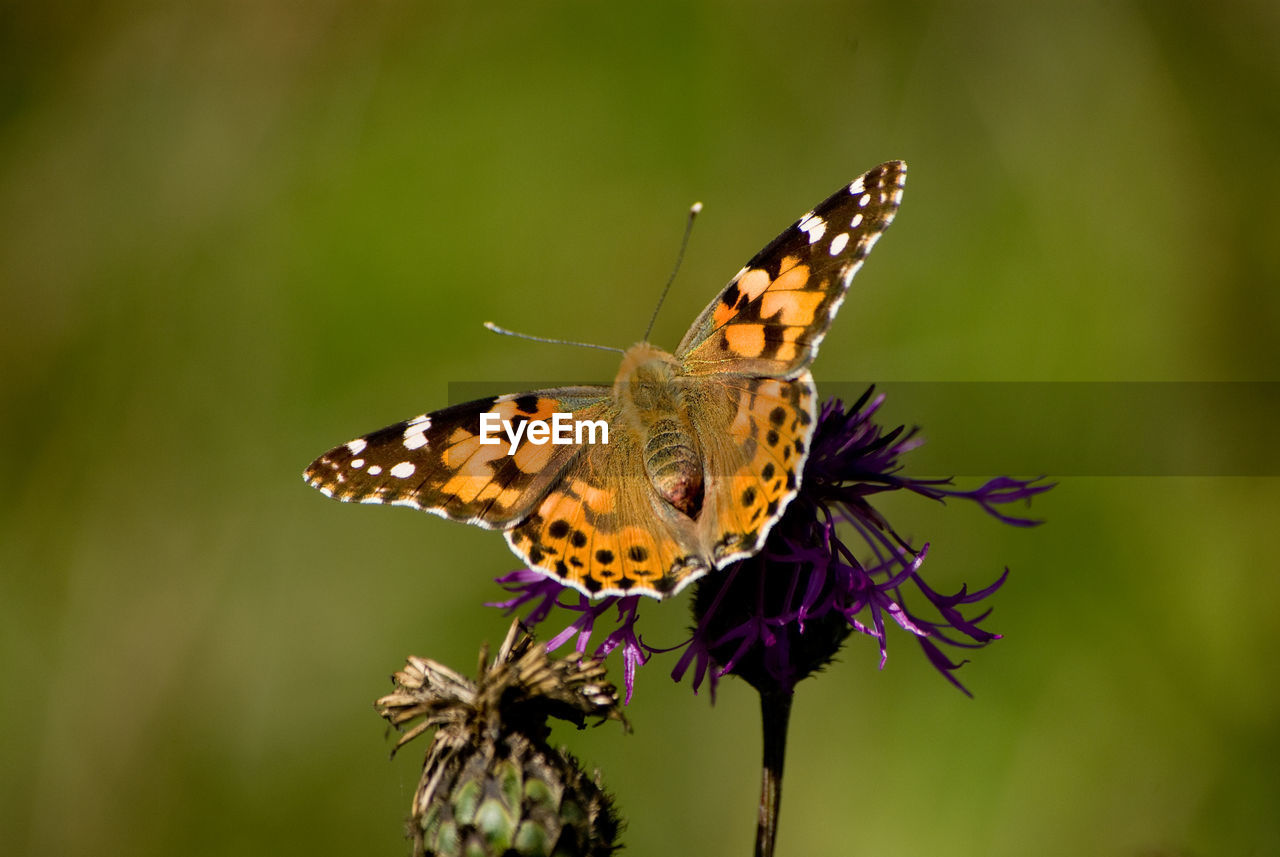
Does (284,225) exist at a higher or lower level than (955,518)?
higher

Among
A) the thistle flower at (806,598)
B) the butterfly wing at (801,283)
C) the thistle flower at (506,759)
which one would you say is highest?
the butterfly wing at (801,283)

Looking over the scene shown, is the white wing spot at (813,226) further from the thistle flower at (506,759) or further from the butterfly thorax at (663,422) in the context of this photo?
the thistle flower at (506,759)

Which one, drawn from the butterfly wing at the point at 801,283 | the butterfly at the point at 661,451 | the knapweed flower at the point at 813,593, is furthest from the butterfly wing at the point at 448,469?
the butterfly wing at the point at 801,283

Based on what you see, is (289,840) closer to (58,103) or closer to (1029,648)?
(1029,648)

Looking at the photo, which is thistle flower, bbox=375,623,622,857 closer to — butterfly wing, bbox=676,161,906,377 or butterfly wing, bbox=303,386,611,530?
butterfly wing, bbox=303,386,611,530

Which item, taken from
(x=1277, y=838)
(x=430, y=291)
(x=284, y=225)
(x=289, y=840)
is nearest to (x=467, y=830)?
(x=289, y=840)

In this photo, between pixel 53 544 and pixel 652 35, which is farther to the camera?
pixel 652 35
